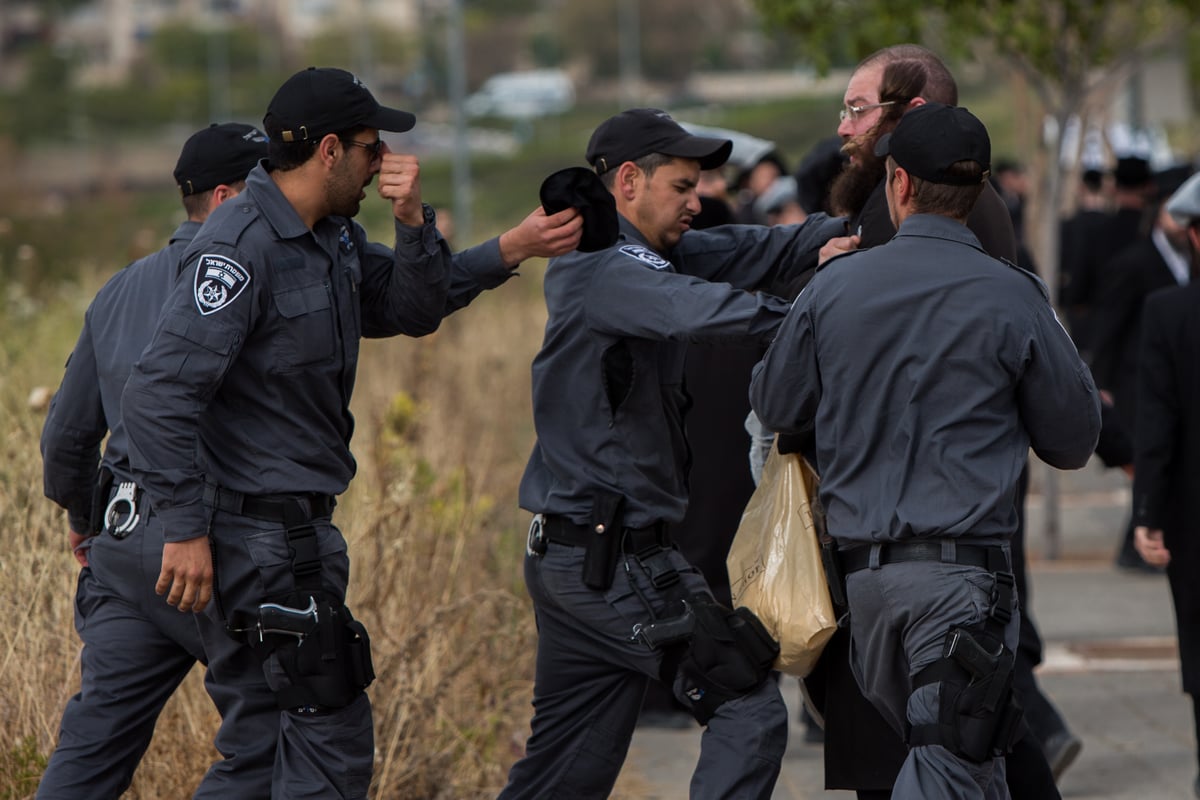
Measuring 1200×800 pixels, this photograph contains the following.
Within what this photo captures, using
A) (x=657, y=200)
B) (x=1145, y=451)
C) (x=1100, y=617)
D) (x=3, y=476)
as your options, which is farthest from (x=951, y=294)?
(x=1100, y=617)

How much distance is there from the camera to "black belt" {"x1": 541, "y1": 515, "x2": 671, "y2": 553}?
429 cm

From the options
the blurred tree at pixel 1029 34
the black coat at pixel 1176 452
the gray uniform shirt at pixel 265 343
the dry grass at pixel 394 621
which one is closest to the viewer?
the gray uniform shirt at pixel 265 343

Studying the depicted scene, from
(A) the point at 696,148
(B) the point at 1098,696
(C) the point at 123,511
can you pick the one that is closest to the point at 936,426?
(A) the point at 696,148

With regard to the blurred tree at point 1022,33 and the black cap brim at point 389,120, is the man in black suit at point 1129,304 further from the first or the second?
the black cap brim at point 389,120

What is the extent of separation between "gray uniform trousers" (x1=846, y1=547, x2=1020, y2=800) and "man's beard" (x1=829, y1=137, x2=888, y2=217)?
44.2 inches

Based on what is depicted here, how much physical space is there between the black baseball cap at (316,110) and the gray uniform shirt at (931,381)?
1.17 m

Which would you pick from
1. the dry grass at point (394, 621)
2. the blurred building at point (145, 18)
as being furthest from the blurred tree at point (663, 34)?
the dry grass at point (394, 621)

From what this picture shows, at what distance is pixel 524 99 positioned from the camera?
166ft

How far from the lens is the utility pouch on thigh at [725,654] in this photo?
4.08 metres

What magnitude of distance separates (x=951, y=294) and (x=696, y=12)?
55.5 m

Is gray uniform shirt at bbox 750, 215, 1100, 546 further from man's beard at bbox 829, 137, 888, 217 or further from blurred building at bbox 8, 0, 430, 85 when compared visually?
blurred building at bbox 8, 0, 430, 85

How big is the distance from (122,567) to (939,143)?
2.20 m

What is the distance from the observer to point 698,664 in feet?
13.6

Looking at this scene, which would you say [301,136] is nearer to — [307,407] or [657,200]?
[307,407]
